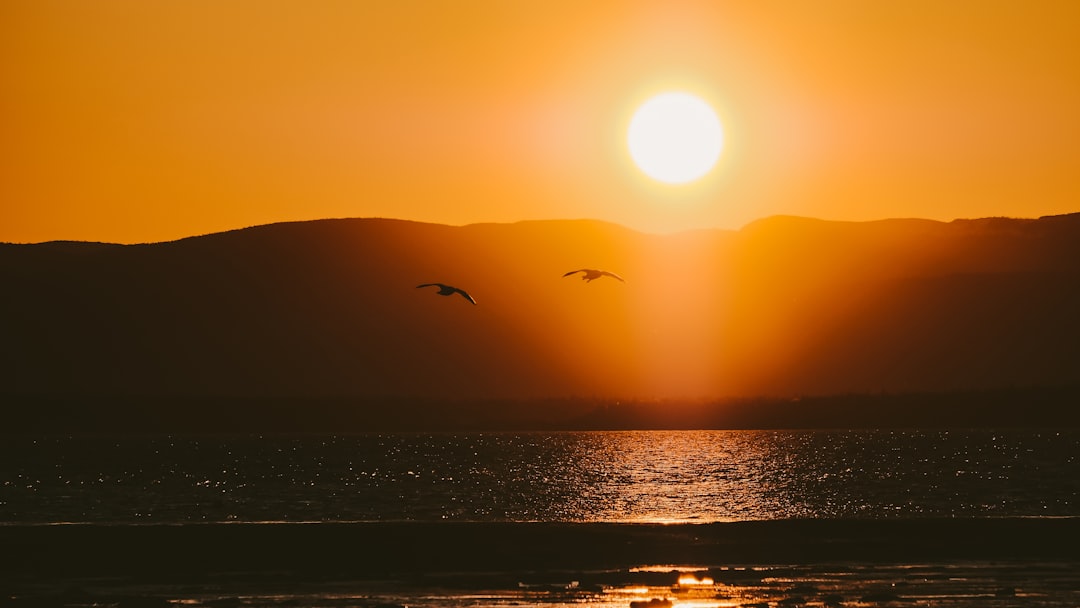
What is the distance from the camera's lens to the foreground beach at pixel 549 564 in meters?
39.6

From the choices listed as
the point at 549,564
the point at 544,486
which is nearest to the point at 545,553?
the point at 549,564

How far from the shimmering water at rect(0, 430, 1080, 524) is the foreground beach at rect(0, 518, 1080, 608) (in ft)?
43.0

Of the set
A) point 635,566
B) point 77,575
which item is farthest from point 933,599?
point 77,575

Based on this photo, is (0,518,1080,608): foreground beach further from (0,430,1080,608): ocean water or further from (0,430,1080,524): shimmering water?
(0,430,1080,524): shimmering water

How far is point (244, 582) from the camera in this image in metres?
42.8

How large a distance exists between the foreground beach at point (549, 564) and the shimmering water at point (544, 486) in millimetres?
13121

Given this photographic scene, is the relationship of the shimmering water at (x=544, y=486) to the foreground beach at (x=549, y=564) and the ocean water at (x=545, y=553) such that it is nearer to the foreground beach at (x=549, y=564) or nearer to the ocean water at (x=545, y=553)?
the ocean water at (x=545, y=553)

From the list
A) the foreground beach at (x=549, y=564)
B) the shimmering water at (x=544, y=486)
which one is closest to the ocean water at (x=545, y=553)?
the foreground beach at (x=549, y=564)

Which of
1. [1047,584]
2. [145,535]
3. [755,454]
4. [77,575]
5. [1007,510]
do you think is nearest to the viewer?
[1047,584]

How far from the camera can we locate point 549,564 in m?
45.6

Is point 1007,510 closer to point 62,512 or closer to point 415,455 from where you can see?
point 62,512

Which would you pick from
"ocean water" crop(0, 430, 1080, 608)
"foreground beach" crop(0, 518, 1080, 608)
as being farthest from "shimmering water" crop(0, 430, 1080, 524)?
Answer: "foreground beach" crop(0, 518, 1080, 608)

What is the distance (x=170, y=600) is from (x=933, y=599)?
19.3m

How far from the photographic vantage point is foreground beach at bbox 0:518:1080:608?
130ft
